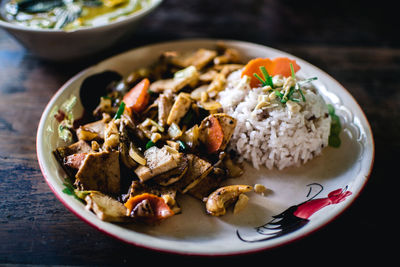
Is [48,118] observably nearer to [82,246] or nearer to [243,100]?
[82,246]

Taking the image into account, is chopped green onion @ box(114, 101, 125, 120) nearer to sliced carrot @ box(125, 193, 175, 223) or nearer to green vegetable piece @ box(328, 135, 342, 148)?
sliced carrot @ box(125, 193, 175, 223)

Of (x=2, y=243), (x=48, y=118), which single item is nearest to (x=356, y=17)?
(x=48, y=118)

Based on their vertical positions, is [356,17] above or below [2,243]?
above

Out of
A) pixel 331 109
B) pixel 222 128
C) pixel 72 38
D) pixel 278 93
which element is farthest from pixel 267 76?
pixel 72 38

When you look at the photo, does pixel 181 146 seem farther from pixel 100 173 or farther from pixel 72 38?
pixel 72 38

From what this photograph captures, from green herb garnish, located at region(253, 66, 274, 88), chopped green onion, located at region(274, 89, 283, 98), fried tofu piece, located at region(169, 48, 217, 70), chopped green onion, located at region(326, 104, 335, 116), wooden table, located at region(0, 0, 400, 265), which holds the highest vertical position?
green herb garnish, located at region(253, 66, 274, 88)

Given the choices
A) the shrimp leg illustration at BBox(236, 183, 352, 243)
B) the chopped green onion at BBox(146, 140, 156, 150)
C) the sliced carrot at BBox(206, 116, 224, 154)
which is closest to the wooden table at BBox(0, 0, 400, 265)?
the shrimp leg illustration at BBox(236, 183, 352, 243)
